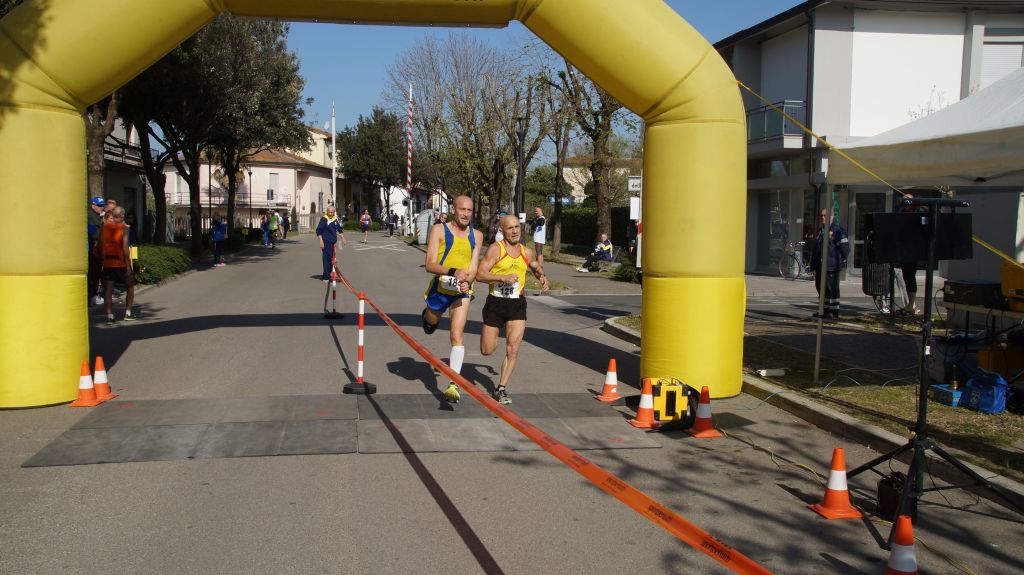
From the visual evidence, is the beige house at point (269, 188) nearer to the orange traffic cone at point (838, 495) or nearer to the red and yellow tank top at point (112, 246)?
the red and yellow tank top at point (112, 246)

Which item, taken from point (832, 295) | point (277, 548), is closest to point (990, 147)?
point (277, 548)

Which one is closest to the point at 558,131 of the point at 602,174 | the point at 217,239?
the point at 602,174

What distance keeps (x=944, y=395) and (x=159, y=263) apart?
61.1 ft

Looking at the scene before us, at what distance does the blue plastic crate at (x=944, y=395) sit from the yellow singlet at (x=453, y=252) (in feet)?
15.4

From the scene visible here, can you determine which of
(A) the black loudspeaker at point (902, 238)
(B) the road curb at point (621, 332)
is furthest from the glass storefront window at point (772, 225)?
(A) the black loudspeaker at point (902, 238)

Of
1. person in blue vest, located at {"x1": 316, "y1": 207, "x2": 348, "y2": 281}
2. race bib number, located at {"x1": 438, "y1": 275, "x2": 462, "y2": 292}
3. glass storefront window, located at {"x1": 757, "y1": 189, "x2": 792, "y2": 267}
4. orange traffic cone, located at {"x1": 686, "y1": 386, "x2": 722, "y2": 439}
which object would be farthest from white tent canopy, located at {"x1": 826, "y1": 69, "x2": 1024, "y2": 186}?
glass storefront window, located at {"x1": 757, "y1": 189, "x2": 792, "y2": 267}

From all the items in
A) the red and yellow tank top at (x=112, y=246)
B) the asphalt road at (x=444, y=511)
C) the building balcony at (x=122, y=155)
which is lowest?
the asphalt road at (x=444, y=511)

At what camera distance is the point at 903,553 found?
3.90 m

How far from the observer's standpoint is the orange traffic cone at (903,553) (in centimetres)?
390

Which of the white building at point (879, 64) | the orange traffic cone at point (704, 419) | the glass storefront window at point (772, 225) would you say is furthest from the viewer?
the glass storefront window at point (772, 225)

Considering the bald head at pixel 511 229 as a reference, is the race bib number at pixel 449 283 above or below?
below

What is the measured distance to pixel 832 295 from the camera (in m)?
14.7

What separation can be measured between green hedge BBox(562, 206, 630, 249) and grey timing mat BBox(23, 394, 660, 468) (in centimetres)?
3155

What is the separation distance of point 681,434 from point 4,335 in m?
6.22
